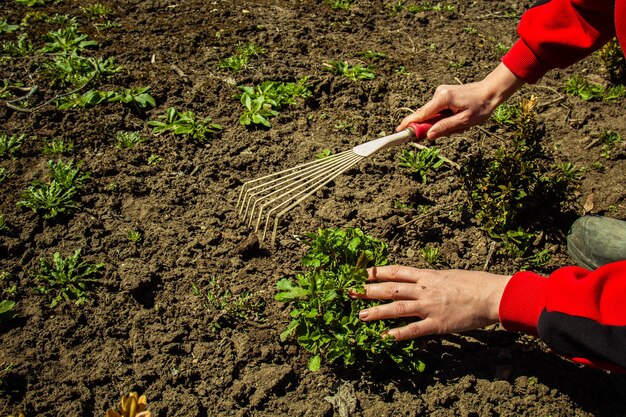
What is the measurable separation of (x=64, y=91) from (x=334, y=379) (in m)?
2.83

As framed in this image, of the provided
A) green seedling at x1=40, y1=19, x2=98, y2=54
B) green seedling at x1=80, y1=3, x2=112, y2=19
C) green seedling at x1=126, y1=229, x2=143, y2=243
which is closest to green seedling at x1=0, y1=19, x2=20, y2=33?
green seedling at x1=40, y1=19, x2=98, y2=54

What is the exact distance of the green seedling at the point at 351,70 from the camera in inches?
159

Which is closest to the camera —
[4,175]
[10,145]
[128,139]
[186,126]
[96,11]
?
[4,175]

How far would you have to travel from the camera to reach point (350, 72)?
4074 millimetres

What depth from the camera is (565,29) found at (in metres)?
2.60

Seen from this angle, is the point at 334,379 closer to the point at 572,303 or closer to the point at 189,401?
the point at 189,401

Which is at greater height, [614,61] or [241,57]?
[614,61]

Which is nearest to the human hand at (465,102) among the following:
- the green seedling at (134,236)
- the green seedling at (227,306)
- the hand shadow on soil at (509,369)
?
the hand shadow on soil at (509,369)

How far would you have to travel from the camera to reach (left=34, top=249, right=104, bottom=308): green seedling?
8.77 ft

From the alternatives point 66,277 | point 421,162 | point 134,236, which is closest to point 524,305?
point 421,162

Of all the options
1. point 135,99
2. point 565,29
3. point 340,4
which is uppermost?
point 565,29

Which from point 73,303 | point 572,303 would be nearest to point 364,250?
point 572,303

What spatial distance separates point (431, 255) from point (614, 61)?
8.48 ft

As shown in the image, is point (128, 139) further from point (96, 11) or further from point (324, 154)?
point (96, 11)
